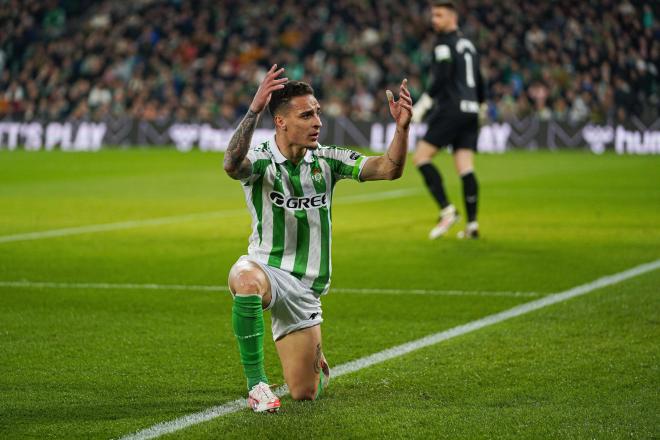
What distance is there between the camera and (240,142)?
504cm

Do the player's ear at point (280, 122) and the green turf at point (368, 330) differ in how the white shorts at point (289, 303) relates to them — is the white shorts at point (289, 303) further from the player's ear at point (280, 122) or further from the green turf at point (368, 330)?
the player's ear at point (280, 122)

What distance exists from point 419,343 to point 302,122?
175cm

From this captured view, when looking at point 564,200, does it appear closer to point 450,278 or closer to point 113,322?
point 450,278

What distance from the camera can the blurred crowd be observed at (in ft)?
98.8

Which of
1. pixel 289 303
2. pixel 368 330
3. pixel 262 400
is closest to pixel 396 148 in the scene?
pixel 289 303

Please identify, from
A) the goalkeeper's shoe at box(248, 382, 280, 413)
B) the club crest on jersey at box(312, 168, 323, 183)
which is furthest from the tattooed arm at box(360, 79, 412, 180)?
the goalkeeper's shoe at box(248, 382, 280, 413)

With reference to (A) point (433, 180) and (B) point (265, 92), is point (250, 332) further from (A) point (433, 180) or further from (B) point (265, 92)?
(A) point (433, 180)

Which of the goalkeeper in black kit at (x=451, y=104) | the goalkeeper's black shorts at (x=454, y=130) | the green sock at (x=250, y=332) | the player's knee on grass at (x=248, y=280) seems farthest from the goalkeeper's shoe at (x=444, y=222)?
the green sock at (x=250, y=332)

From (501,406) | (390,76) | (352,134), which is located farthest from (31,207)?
(390,76)

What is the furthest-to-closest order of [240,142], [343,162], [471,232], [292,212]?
1. [471,232]
2. [343,162]
3. [292,212]
4. [240,142]

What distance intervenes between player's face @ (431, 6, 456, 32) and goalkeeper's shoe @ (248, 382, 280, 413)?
7343mm

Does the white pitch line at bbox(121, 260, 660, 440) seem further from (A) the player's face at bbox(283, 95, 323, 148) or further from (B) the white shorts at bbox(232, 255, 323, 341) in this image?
(A) the player's face at bbox(283, 95, 323, 148)

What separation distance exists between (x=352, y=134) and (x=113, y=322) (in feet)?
75.1

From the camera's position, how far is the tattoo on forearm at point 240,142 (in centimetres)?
502
